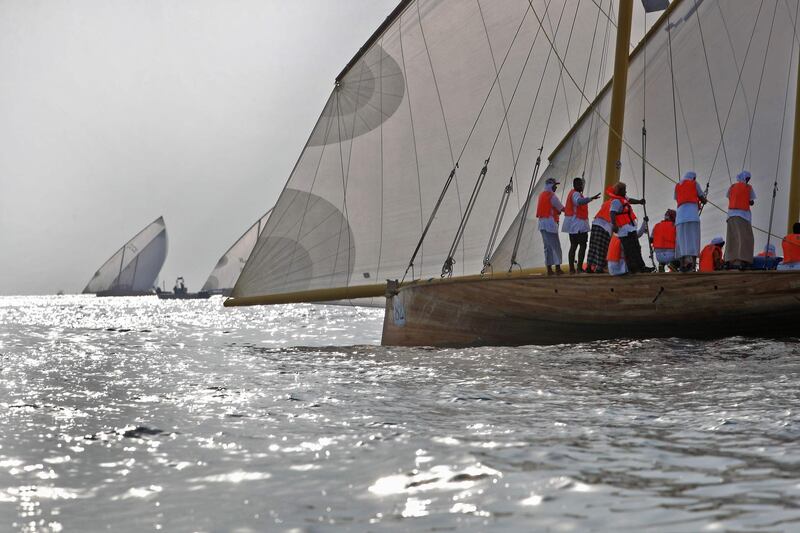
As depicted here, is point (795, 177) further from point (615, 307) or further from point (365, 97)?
point (365, 97)

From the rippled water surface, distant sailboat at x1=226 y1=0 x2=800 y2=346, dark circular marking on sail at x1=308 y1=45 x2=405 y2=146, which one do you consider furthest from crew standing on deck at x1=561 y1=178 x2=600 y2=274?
dark circular marking on sail at x1=308 y1=45 x2=405 y2=146

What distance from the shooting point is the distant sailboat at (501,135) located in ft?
49.8

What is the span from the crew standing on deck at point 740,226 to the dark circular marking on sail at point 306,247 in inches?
288

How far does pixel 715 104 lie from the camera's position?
15.3 metres

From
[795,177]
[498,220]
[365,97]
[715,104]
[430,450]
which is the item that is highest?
[365,97]

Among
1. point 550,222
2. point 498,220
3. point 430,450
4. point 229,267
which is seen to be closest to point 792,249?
point 550,222

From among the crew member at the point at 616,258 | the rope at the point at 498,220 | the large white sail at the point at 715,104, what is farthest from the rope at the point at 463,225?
the crew member at the point at 616,258

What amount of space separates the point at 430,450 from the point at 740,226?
824 centimetres

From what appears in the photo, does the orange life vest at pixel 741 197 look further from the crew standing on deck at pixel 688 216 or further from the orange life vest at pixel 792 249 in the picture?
the orange life vest at pixel 792 249

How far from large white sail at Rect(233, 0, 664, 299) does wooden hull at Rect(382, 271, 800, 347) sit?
4643 millimetres

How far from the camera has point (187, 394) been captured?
836cm

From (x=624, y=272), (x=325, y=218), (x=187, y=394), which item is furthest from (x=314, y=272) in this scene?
(x=187, y=394)

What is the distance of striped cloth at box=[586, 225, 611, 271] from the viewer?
40.6 feet

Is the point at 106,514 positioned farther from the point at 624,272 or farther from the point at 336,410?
the point at 624,272
